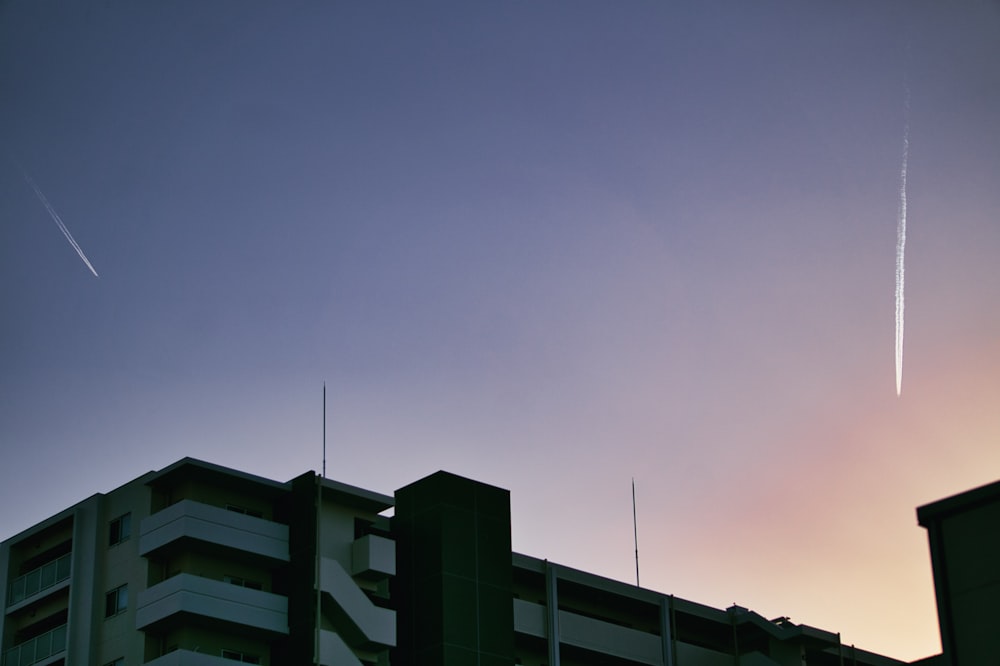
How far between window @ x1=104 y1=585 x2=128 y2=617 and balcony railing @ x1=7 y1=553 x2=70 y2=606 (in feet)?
11.2

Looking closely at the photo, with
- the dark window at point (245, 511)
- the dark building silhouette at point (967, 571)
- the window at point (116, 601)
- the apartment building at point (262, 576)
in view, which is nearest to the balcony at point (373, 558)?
the apartment building at point (262, 576)

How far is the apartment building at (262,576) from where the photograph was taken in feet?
241

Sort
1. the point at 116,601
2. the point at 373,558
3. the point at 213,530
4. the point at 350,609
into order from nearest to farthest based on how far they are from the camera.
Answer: the point at 213,530 → the point at 350,609 → the point at 116,601 → the point at 373,558

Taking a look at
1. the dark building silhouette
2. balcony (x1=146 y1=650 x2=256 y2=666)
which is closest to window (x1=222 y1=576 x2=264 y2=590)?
balcony (x1=146 y1=650 x2=256 y2=666)

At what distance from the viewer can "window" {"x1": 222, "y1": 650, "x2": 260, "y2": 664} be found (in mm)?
74000

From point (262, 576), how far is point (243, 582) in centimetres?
129

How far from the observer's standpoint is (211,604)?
72625 mm

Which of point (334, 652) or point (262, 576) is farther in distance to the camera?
point (262, 576)

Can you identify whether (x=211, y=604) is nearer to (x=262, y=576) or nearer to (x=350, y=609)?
(x=262, y=576)

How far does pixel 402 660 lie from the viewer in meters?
77.4

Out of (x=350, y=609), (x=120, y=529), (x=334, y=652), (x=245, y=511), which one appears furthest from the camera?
(x=245, y=511)

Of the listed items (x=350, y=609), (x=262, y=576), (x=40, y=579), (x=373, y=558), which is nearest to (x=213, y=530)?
(x=262, y=576)

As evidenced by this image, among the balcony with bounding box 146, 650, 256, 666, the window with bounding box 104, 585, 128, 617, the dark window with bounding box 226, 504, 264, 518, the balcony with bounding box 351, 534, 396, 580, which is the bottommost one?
the balcony with bounding box 146, 650, 256, 666

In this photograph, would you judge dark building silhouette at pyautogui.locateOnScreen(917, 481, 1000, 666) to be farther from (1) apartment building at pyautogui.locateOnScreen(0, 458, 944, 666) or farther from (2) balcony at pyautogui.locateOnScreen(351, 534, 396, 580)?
(2) balcony at pyautogui.locateOnScreen(351, 534, 396, 580)
